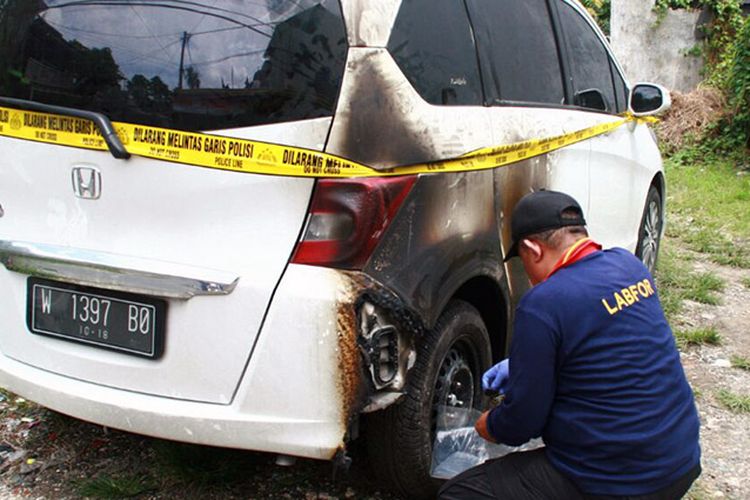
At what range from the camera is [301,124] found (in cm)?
228

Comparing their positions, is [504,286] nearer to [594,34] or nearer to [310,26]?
[310,26]

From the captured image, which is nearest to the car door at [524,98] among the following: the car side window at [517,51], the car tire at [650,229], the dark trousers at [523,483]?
the car side window at [517,51]

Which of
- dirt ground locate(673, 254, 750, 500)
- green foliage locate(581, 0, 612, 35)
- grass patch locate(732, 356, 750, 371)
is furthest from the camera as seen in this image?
green foliage locate(581, 0, 612, 35)

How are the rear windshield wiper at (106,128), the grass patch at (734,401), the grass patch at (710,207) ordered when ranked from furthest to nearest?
the grass patch at (710,207)
the grass patch at (734,401)
the rear windshield wiper at (106,128)

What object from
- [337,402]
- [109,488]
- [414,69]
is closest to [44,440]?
[109,488]

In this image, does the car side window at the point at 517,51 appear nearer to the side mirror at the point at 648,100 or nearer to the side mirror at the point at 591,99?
the side mirror at the point at 591,99

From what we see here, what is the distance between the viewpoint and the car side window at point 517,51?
299 centimetres

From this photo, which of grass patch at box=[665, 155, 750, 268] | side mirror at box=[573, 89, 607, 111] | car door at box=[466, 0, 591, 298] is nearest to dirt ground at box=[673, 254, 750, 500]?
grass patch at box=[665, 155, 750, 268]

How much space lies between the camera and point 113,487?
2961mm

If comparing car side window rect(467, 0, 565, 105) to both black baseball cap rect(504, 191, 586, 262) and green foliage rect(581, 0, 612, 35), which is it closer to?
black baseball cap rect(504, 191, 586, 262)

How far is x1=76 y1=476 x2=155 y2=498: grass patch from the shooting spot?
2.96 metres

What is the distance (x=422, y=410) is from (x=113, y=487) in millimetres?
1211

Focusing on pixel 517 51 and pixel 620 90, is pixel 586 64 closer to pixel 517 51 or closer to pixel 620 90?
pixel 620 90

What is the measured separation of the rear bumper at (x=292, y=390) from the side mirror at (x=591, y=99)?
2.10m
